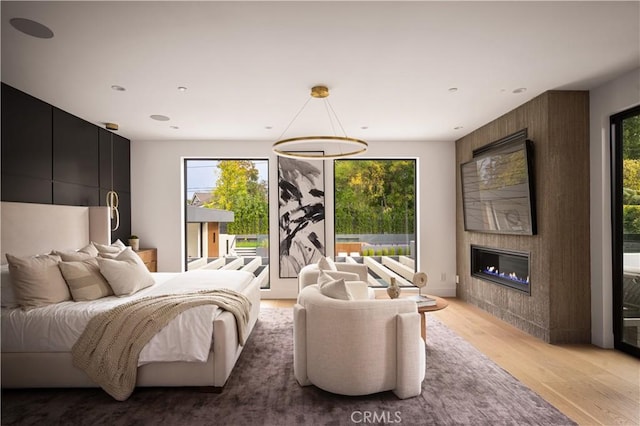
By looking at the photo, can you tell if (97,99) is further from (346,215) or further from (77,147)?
(346,215)

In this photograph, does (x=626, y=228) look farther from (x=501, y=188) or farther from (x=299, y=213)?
(x=299, y=213)

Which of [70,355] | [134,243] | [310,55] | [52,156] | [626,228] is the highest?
[310,55]

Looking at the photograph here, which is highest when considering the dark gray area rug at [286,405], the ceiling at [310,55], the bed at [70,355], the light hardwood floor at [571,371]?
the ceiling at [310,55]

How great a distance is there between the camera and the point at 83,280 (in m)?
3.33

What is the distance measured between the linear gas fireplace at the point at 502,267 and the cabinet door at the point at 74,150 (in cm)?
550

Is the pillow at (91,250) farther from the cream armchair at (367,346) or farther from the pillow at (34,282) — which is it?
the cream armchair at (367,346)

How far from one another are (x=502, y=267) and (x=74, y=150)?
5815 mm

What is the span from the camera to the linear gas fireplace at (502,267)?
473 centimetres

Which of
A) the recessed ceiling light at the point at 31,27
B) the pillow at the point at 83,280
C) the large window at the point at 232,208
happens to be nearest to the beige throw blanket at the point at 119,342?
the pillow at the point at 83,280

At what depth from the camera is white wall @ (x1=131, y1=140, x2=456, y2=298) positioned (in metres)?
6.33

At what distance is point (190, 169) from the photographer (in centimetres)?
657

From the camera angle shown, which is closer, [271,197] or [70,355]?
[70,355]

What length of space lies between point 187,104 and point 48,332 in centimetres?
265

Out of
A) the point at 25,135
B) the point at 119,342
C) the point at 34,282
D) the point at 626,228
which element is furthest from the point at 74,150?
the point at 626,228
